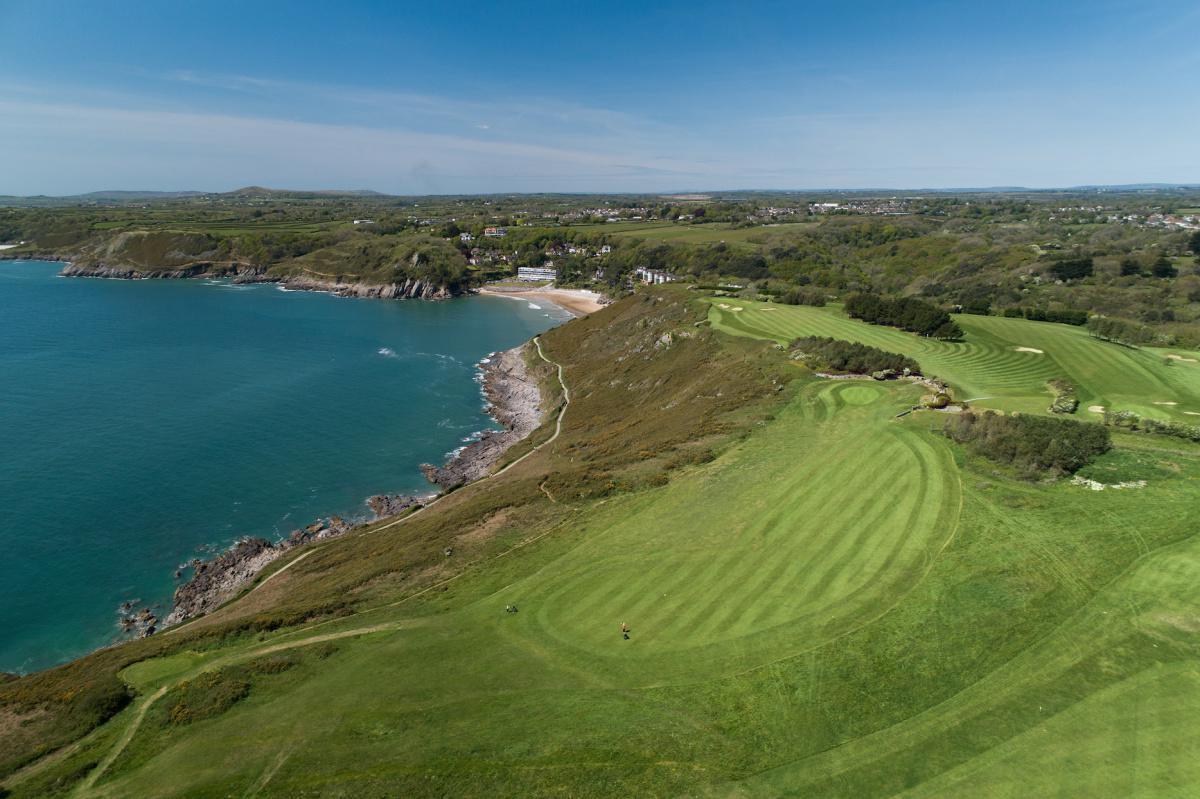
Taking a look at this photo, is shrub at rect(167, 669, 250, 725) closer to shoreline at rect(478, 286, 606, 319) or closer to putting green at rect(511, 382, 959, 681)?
putting green at rect(511, 382, 959, 681)

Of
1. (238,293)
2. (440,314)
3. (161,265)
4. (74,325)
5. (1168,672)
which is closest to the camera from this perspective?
(1168,672)

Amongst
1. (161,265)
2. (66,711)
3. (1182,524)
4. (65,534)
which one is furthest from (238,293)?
(1182,524)

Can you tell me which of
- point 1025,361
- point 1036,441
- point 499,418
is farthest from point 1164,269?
point 499,418

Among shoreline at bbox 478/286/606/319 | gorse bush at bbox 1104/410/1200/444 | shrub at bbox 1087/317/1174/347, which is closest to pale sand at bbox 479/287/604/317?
shoreline at bbox 478/286/606/319

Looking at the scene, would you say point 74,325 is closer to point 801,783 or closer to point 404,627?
point 404,627

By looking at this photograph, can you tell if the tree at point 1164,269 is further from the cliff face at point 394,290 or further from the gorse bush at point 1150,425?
the cliff face at point 394,290

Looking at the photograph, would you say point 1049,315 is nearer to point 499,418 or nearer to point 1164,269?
point 1164,269
